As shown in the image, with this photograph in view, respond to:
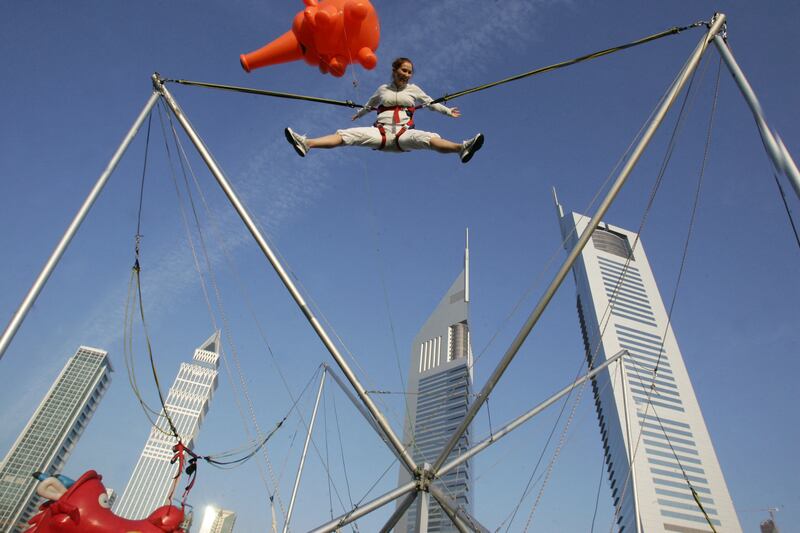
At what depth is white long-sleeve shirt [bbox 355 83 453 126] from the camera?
631cm

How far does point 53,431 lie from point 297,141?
182469mm

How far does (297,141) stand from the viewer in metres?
5.73

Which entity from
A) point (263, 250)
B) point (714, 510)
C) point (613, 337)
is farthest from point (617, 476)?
point (263, 250)

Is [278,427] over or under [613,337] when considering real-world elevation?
under

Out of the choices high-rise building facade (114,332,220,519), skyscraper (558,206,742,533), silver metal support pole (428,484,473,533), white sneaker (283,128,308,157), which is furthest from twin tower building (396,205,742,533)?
white sneaker (283,128,308,157)

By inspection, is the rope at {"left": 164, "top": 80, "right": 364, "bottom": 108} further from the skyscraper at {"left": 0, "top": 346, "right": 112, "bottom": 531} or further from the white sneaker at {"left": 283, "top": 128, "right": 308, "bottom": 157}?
the skyscraper at {"left": 0, "top": 346, "right": 112, "bottom": 531}

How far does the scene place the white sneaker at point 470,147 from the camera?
5762 millimetres

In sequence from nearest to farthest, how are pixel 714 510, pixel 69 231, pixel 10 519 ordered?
pixel 69 231 < pixel 714 510 < pixel 10 519

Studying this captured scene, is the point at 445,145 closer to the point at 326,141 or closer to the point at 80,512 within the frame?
the point at 326,141

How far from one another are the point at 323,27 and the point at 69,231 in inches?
149

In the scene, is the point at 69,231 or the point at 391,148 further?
the point at 391,148

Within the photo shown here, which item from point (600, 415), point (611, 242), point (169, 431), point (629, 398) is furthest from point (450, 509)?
point (169, 431)

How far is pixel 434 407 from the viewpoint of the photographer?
103 meters

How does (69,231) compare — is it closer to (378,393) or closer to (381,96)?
(381,96)
